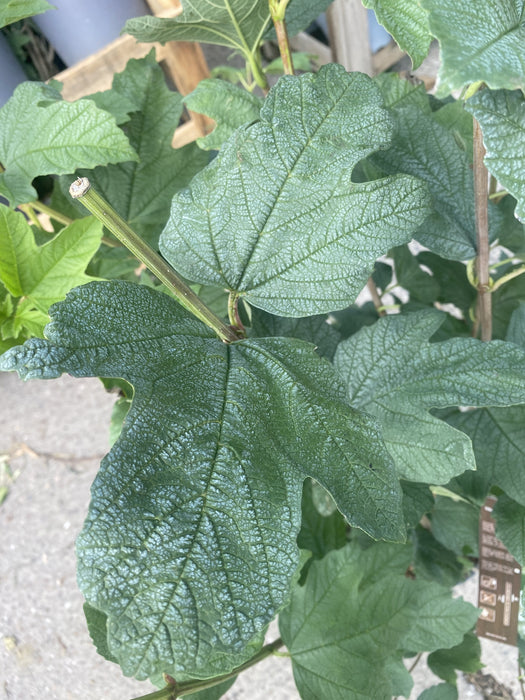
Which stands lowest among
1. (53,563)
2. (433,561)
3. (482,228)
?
(53,563)

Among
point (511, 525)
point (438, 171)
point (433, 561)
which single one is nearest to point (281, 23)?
point (438, 171)

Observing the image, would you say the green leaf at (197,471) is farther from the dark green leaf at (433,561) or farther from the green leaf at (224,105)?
the dark green leaf at (433,561)

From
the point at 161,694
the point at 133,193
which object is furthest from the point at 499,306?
the point at 161,694

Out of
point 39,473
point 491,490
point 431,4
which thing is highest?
point 431,4

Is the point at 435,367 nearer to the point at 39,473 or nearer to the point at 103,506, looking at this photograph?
the point at 103,506

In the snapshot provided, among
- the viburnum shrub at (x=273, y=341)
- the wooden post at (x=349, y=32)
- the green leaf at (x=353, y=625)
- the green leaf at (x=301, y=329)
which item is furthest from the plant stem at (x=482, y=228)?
the wooden post at (x=349, y=32)

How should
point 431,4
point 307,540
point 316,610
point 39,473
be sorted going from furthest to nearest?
point 39,473 < point 307,540 < point 316,610 < point 431,4

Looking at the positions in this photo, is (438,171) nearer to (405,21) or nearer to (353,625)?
(405,21)
